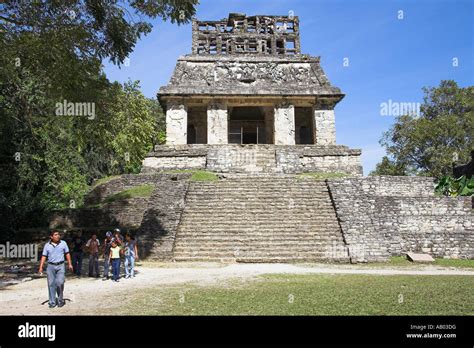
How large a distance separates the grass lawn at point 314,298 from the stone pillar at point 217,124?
1330cm

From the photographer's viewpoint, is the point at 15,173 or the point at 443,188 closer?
the point at 15,173

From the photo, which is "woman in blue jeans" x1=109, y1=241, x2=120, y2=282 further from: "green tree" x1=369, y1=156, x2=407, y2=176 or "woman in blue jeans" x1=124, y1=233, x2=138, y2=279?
"green tree" x1=369, y1=156, x2=407, y2=176

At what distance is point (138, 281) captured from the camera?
26.1 feet

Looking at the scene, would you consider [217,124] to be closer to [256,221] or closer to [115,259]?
[256,221]

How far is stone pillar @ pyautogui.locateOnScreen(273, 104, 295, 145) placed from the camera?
2064cm

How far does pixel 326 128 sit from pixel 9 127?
613 inches

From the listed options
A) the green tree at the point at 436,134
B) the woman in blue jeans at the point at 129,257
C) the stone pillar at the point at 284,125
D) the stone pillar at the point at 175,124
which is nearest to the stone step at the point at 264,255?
the woman in blue jeans at the point at 129,257

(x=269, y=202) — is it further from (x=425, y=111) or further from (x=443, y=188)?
(x=425, y=111)

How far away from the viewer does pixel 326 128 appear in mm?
20812

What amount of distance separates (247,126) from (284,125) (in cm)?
485

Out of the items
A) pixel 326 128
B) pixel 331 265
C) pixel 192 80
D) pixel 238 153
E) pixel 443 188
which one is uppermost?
pixel 192 80

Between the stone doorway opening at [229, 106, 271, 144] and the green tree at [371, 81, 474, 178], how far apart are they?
13.3 meters
